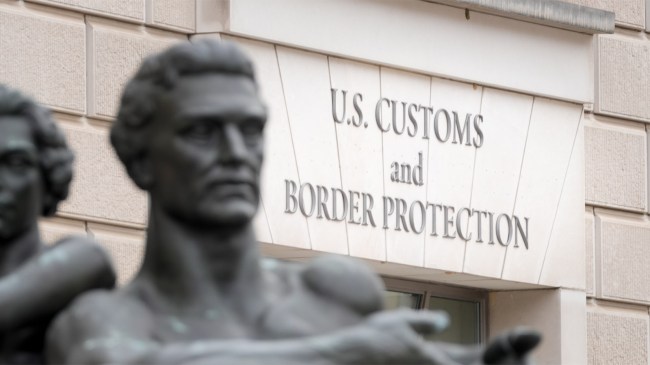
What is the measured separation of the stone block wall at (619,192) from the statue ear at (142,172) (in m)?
11.3

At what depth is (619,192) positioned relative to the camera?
16.9m

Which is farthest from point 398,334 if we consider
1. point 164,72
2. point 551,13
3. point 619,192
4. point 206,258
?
point 619,192

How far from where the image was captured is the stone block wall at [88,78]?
1409 centimetres

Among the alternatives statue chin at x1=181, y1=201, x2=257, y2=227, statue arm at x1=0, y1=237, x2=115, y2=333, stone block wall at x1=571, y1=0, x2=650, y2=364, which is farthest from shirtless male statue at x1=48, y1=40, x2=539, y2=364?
stone block wall at x1=571, y1=0, x2=650, y2=364

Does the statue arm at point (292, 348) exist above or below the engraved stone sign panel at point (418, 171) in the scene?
below

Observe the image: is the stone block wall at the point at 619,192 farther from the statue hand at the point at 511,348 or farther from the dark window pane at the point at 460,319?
the statue hand at the point at 511,348

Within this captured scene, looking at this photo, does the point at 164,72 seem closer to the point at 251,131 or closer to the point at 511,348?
the point at 251,131

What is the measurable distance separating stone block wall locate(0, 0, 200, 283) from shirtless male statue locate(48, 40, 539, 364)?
8.70 m

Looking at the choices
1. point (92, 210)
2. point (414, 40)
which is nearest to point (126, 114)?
point (92, 210)

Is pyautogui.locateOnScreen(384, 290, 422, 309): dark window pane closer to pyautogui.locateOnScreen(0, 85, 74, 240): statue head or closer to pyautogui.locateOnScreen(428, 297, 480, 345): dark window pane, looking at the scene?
pyautogui.locateOnScreen(428, 297, 480, 345): dark window pane

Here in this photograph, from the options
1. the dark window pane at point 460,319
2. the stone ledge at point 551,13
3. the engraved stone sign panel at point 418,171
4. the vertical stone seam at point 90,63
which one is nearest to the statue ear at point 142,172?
the vertical stone seam at point 90,63

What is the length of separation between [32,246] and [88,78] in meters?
8.71

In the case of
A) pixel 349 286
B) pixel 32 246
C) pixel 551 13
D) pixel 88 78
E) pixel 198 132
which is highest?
pixel 551 13

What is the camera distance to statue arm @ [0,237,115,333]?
546 cm
